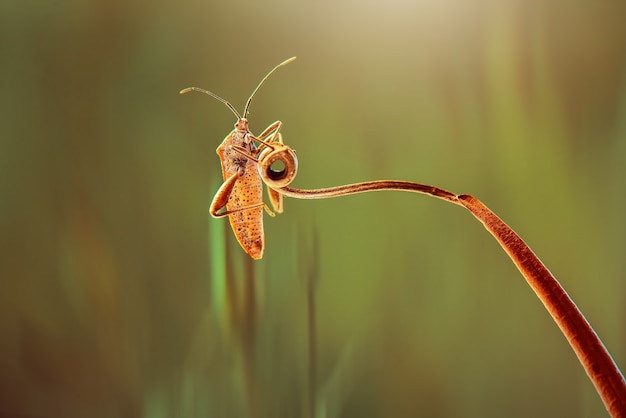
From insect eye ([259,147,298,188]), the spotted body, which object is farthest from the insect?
insect eye ([259,147,298,188])

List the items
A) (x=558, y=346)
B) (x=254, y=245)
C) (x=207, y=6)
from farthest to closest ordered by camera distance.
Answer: (x=207, y=6) < (x=558, y=346) < (x=254, y=245)

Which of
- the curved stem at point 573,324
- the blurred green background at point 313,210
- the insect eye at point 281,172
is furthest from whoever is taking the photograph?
the blurred green background at point 313,210

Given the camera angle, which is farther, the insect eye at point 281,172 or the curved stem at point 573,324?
the insect eye at point 281,172

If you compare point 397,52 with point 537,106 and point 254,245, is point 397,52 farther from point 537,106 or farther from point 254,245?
point 254,245

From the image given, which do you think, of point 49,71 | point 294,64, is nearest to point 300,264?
point 294,64

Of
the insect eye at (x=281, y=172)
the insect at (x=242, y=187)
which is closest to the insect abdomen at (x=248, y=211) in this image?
the insect at (x=242, y=187)

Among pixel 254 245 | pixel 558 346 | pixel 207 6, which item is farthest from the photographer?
pixel 207 6

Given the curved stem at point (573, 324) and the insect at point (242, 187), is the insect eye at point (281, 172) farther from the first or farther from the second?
the curved stem at point (573, 324)

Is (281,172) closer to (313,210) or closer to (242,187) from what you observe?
(242,187)

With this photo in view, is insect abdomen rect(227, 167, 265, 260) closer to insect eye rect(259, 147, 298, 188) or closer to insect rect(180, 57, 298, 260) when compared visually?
insect rect(180, 57, 298, 260)
